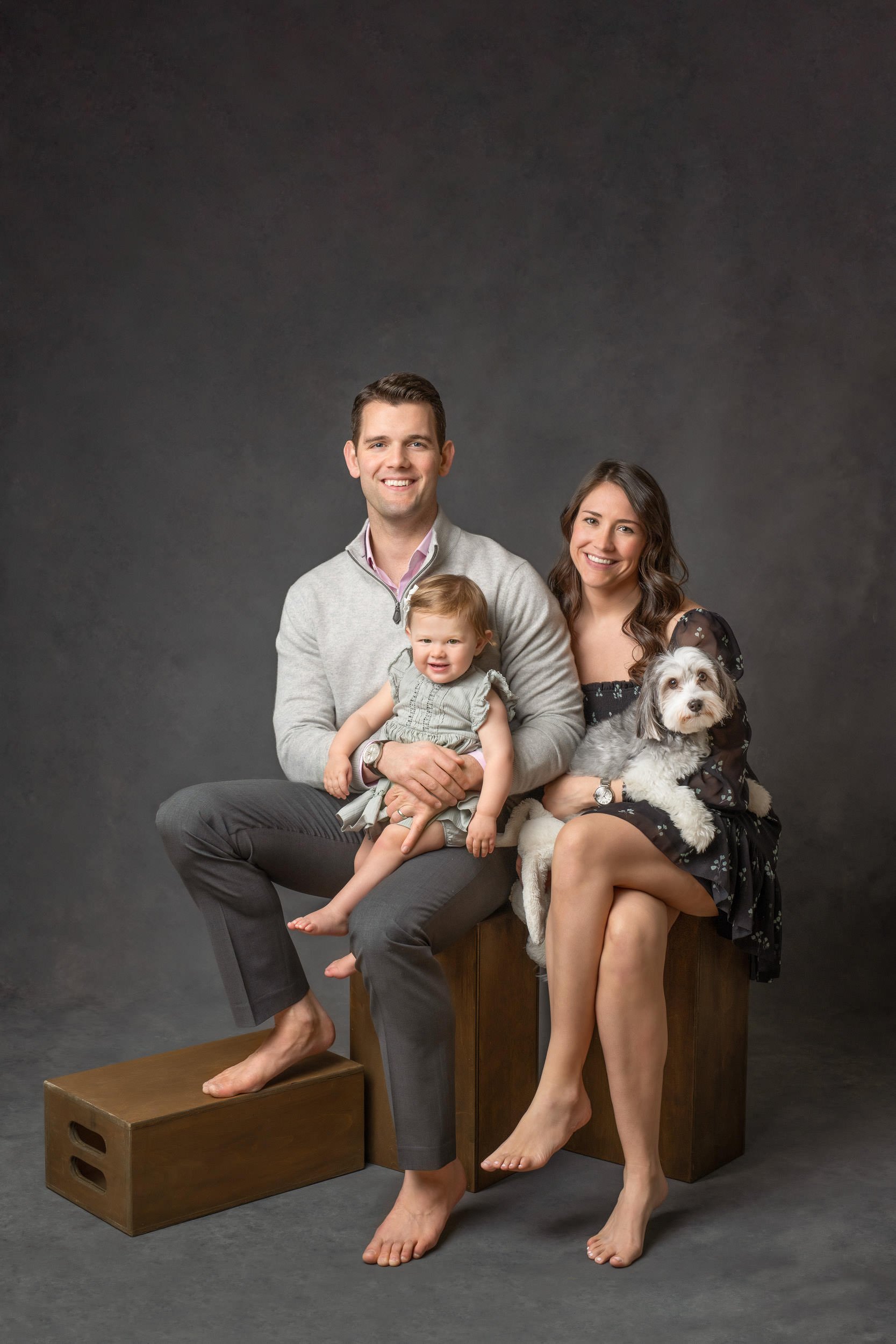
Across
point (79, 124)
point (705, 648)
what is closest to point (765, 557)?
point (705, 648)

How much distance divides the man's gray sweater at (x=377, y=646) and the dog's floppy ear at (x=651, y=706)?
180mm

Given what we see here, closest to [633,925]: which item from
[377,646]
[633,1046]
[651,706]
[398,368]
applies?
[633,1046]

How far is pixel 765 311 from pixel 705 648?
157cm

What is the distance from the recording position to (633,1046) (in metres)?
2.53

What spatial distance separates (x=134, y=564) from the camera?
14.3ft

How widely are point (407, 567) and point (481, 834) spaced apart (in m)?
0.64

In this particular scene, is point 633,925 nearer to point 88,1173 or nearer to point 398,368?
point 88,1173

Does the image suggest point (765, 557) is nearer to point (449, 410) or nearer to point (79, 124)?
point (449, 410)

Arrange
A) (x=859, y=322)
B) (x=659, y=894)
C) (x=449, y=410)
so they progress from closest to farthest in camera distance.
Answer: (x=659, y=894)
(x=859, y=322)
(x=449, y=410)

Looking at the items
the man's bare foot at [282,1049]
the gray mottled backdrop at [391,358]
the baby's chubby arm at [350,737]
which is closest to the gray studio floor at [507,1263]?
A: the man's bare foot at [282,1049]

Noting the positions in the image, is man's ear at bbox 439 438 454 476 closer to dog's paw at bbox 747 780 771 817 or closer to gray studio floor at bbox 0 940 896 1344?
dog's paw at bbox 747 780 771 817

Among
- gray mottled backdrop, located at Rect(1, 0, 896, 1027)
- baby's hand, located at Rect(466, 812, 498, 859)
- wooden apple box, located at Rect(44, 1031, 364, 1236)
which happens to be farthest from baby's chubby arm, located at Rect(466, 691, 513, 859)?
gray mottled backdrop, located at Rect(1, 0, 896, 1027)

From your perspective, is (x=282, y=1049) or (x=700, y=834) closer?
(x=700, y=834)

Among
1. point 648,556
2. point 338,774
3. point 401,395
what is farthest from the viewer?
point 648,556
